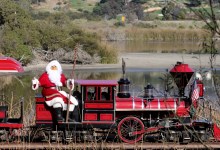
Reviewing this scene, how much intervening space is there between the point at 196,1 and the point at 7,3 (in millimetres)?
39492

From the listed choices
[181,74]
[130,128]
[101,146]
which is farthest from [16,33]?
[101,146]

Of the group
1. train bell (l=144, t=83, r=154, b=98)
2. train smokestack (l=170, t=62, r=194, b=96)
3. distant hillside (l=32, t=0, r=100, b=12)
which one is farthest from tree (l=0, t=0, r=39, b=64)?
distant hillside (l=32, t=0, r=100, b=12)

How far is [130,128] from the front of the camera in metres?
12.8

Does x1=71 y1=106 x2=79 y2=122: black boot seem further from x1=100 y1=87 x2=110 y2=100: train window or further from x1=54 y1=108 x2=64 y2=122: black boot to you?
x1=100 y1=87 x2=110 y2=100: train window

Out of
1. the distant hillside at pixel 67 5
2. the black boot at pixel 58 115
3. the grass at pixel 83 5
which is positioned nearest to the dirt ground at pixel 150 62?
the black boot at pixel 58 115

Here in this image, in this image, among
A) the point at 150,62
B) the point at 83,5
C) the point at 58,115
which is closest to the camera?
the point at 58,115

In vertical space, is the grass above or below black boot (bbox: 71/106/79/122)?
above

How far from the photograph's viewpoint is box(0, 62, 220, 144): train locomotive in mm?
12766

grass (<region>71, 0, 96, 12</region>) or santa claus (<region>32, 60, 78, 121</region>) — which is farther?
grass (<region>71, 0, 96, 12</region>)

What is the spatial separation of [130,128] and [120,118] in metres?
0.36

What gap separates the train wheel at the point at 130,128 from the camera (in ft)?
42.0

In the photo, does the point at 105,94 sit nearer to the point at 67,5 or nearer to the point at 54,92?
the point at 54,92

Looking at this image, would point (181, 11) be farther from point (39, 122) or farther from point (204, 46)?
point (39, 122)

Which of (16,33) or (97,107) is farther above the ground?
(16,33)
